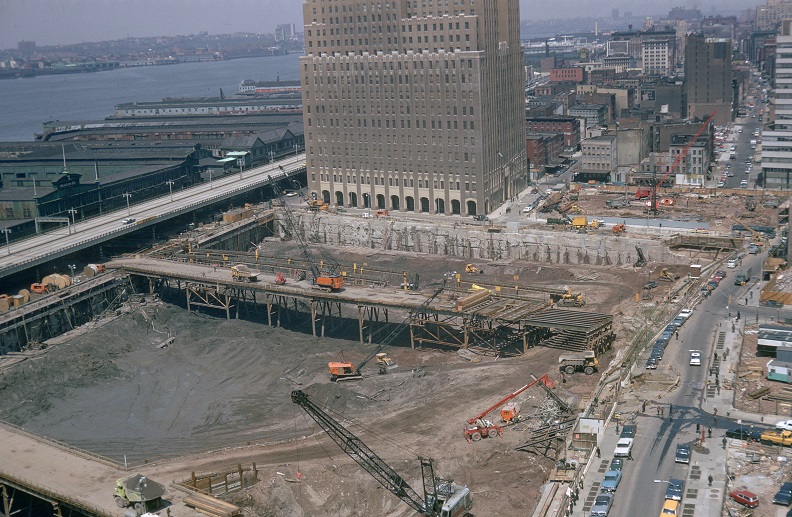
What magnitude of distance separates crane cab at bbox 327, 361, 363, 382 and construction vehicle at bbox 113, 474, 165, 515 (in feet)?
94.1

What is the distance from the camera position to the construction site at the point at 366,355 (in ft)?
218

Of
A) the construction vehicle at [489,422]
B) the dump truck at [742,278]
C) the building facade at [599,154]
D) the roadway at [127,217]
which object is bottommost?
the construction vehicle at [489,422]

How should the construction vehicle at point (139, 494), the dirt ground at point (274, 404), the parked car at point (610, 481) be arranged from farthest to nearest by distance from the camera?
the dirt ground at point (274, 404) < the construction vehicle at point (139, 494) < the parked car at point (610, 481)

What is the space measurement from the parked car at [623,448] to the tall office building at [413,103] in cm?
7714

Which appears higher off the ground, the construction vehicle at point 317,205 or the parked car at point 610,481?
the construction vehicle at point 317,205

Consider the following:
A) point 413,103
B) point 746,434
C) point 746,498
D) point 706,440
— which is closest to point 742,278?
point 746,434

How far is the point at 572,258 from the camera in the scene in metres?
126

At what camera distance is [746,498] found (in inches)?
2153

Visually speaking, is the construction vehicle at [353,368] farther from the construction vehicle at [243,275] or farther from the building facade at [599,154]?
the building facade at [599,154]

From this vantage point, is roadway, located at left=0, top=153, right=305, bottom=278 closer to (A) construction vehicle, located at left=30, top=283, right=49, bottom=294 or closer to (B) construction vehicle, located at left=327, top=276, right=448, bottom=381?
(A) construction vehicle, located at left=30, top=283, right=49, bottom=294

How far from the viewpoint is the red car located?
54.4 m

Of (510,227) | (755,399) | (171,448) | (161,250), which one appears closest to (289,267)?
(161,250)

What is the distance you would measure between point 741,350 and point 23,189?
109m

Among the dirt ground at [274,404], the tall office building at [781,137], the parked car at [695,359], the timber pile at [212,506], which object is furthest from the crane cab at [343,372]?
the tall office building at [781,137]
